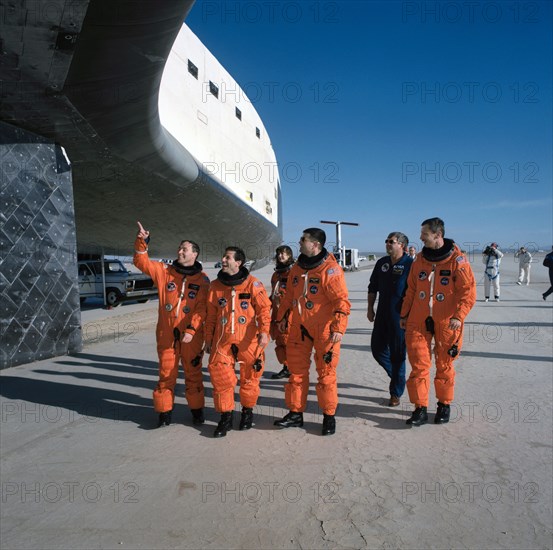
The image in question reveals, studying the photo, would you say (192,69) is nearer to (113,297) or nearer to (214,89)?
(214,89)

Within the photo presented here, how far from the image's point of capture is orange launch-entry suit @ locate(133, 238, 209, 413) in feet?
13.1

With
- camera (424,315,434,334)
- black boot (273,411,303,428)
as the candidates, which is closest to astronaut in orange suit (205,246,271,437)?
black boot (273,411,303,428)

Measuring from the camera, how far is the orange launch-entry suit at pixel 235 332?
3.82 metres

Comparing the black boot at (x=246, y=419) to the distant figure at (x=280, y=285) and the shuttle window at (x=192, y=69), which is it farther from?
the shuttle window at (x=192, y=69)

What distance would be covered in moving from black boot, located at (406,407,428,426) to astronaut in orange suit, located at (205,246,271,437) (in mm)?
1504

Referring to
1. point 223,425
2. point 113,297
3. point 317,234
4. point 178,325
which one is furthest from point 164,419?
point 113,297

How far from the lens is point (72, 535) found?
7.89ft

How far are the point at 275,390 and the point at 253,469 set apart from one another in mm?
2121

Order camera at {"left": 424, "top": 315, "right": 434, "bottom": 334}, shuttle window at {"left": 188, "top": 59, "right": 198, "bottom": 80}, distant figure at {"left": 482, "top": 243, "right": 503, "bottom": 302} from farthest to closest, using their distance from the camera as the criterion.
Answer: distant figure at {"left": 482, "top": 243, "right": 503, "bottom": 302} → shuttle window at {"left": 188, "top": 59, "right": 198, "bottom": 80} → camera at {"left": 424, "top": 315, "right": 434, "bottom": 334}

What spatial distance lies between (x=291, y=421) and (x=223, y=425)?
647mm

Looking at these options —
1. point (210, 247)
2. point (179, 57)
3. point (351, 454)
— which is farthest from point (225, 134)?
point (351, 454)

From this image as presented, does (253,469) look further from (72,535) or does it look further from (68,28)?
(68,28)

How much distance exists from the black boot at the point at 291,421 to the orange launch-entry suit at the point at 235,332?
12.5 inches

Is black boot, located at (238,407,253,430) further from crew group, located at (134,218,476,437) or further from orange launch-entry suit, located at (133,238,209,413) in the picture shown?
orange launch-entry suit, located at (133,238,209,413)
